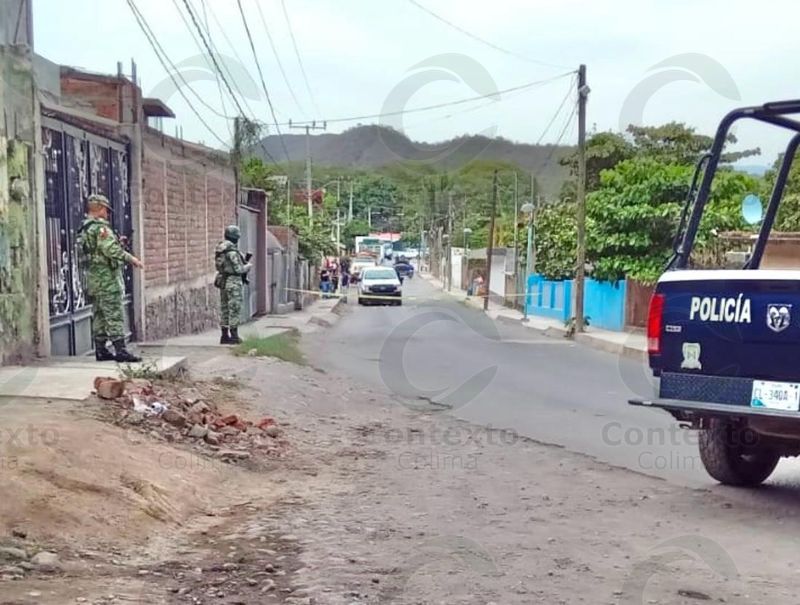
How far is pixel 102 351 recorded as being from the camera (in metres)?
9.60

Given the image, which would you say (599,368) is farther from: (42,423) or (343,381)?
(42,423)

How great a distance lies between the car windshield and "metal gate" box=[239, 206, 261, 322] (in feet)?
50.7

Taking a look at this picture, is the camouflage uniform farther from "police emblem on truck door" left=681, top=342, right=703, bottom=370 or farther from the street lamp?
the street lamp

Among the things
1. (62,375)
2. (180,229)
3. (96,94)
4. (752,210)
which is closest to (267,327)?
(180,229)

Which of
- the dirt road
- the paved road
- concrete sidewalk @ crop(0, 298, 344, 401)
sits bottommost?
the paved road

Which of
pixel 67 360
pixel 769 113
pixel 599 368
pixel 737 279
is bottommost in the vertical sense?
pixel 599 368

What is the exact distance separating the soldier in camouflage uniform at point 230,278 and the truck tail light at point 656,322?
8.25 metres

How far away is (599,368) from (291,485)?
10.6 meters

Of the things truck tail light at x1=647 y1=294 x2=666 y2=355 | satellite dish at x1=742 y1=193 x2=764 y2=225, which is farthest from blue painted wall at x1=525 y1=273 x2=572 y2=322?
truck tail light at x1=647 y1=294 x2=666 y2=355

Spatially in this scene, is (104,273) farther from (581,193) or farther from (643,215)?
(643,215)

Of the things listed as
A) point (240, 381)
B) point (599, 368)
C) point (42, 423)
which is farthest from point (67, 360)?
point (599, 368)

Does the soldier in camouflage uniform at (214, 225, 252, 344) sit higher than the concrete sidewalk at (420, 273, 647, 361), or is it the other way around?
the soldier in camouflage uniform at (214, 225, 252, 344)

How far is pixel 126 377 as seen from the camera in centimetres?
822

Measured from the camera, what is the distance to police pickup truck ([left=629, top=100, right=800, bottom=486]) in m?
5.73
